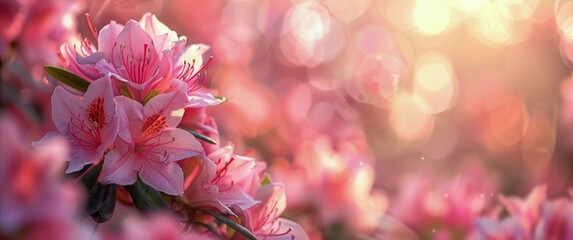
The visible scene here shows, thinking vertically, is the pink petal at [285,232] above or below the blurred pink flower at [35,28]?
below

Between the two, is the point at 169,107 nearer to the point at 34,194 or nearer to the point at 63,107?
the point at 63,107

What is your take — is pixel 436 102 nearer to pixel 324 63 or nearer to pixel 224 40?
pixel 324 63

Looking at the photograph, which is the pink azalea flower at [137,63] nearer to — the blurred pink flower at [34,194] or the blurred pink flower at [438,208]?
the blurred pink flower at [34,194]

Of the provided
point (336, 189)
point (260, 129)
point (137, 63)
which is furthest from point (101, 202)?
point (260, 129)

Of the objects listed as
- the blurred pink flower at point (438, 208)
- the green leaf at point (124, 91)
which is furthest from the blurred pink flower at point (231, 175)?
the blurred pink flower at point (438, 208)

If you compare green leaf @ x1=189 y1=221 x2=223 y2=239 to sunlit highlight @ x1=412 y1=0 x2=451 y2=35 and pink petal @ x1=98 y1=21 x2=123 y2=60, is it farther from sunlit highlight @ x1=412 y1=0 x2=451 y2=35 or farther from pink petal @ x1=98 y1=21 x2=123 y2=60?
sunlit highlight @ x1=412 y1=0 x2=451 y2=35

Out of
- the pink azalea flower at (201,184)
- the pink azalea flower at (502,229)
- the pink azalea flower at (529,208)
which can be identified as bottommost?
the pink azalea flower at (529,208)

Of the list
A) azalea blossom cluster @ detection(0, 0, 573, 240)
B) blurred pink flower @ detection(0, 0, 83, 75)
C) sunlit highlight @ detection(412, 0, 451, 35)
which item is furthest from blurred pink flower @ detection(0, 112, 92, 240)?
sunlit highlight @ detection(412, 0, 451, 35)
